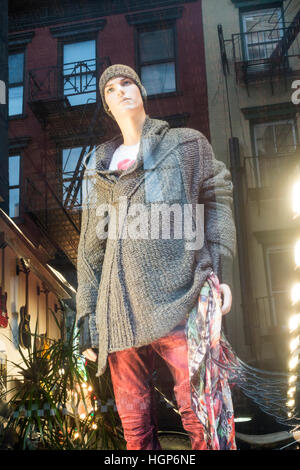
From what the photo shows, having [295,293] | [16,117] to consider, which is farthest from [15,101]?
[295,293]

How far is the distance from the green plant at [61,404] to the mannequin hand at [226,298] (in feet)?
2.15

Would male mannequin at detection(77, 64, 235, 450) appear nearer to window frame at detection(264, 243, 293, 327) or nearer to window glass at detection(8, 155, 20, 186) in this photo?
window frame at detection(264, 243, 293, 327)

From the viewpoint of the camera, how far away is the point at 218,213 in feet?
8.89

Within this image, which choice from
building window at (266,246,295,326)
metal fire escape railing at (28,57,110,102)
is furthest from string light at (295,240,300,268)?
metal fire escape railing at (28,57,110,102)

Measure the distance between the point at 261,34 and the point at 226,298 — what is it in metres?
1.43

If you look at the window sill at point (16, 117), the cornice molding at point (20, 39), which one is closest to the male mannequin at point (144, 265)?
the window sill at point (16, 117)

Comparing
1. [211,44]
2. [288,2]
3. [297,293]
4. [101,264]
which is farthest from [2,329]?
[288,2]

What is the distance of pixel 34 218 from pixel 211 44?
52.4 inches

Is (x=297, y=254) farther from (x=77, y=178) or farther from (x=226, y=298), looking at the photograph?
(x=77, y=178)

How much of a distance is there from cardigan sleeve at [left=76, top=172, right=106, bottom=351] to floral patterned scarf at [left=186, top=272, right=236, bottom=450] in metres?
0.47

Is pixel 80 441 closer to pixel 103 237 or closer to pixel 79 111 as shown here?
pixel 103 237
